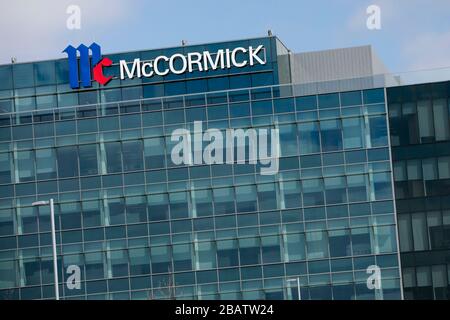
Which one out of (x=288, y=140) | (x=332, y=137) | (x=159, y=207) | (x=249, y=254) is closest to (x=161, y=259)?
(x=159, y=207)

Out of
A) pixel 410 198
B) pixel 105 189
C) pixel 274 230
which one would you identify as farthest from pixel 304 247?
pixel 105 189

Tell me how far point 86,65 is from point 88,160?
886cm

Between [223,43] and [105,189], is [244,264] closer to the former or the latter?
[105,189]

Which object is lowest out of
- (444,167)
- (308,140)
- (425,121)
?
(444,167)

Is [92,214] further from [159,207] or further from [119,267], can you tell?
[159,207]

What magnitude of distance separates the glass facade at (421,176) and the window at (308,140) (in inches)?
225

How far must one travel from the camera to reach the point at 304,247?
87188mm

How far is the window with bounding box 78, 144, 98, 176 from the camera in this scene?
299 feet

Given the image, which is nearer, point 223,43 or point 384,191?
point 384,191

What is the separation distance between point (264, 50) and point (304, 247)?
1768 cm

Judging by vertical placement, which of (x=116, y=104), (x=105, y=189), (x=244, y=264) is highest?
(x=116, y=104)

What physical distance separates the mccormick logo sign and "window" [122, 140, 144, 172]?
7149 millimetres

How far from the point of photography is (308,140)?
3472 inches

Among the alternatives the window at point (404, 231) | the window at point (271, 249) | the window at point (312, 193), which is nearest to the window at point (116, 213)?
the window at point (271, 249)
